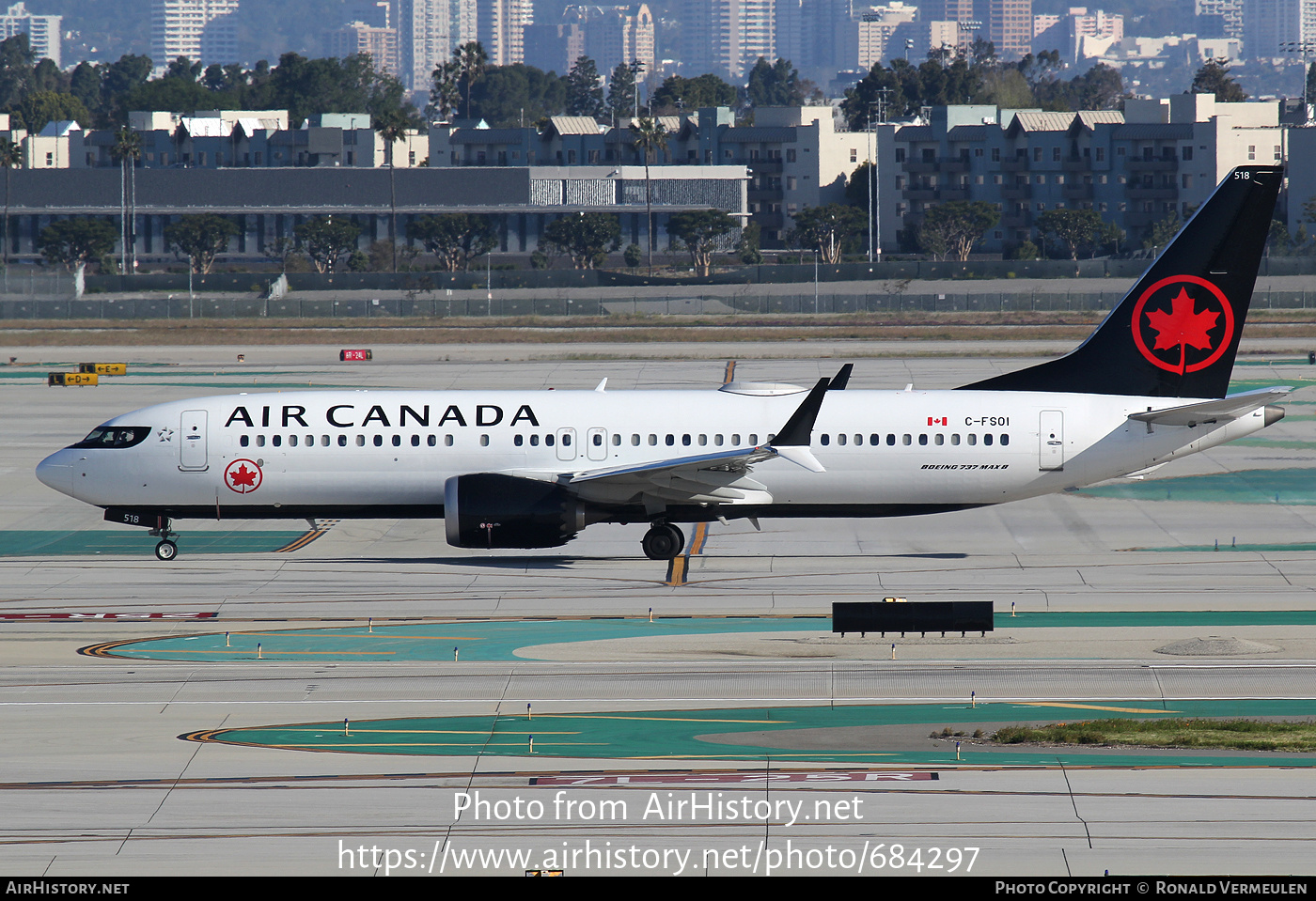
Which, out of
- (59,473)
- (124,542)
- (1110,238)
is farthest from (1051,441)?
(1110,238)

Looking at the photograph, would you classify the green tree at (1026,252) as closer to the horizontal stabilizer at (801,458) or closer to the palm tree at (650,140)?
the palm tree at (650,140)

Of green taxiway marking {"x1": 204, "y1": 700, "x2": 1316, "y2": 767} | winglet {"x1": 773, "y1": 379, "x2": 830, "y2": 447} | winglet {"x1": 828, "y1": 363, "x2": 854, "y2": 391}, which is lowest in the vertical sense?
green taxiway marking {"x1": 204, "y1": 700, "x2": 1316, "y2": 767}

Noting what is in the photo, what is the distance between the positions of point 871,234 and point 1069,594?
14857 cm

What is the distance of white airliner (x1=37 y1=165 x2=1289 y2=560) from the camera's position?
35.6 metres

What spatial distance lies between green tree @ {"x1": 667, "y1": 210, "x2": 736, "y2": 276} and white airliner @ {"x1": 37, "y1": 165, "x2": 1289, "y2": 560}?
14040cm

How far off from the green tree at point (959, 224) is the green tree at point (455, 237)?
176 ft

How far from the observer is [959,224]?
577 feet

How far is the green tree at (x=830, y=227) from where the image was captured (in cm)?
17888

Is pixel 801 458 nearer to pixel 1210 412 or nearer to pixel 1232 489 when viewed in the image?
pixel 1210 412

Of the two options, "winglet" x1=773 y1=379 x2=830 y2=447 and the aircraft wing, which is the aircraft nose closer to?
"winglet" x1=773 y1=379 x2=830 y2=447

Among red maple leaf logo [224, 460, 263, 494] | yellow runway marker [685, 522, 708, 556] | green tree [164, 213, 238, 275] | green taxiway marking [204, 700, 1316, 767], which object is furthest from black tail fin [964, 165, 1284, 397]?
green tree [164, 213, 238, 275]

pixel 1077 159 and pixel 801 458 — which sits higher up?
pixel 1077 159

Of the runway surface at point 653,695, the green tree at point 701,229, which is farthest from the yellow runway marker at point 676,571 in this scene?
the green tree at point 701,229

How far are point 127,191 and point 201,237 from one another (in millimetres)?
18160
